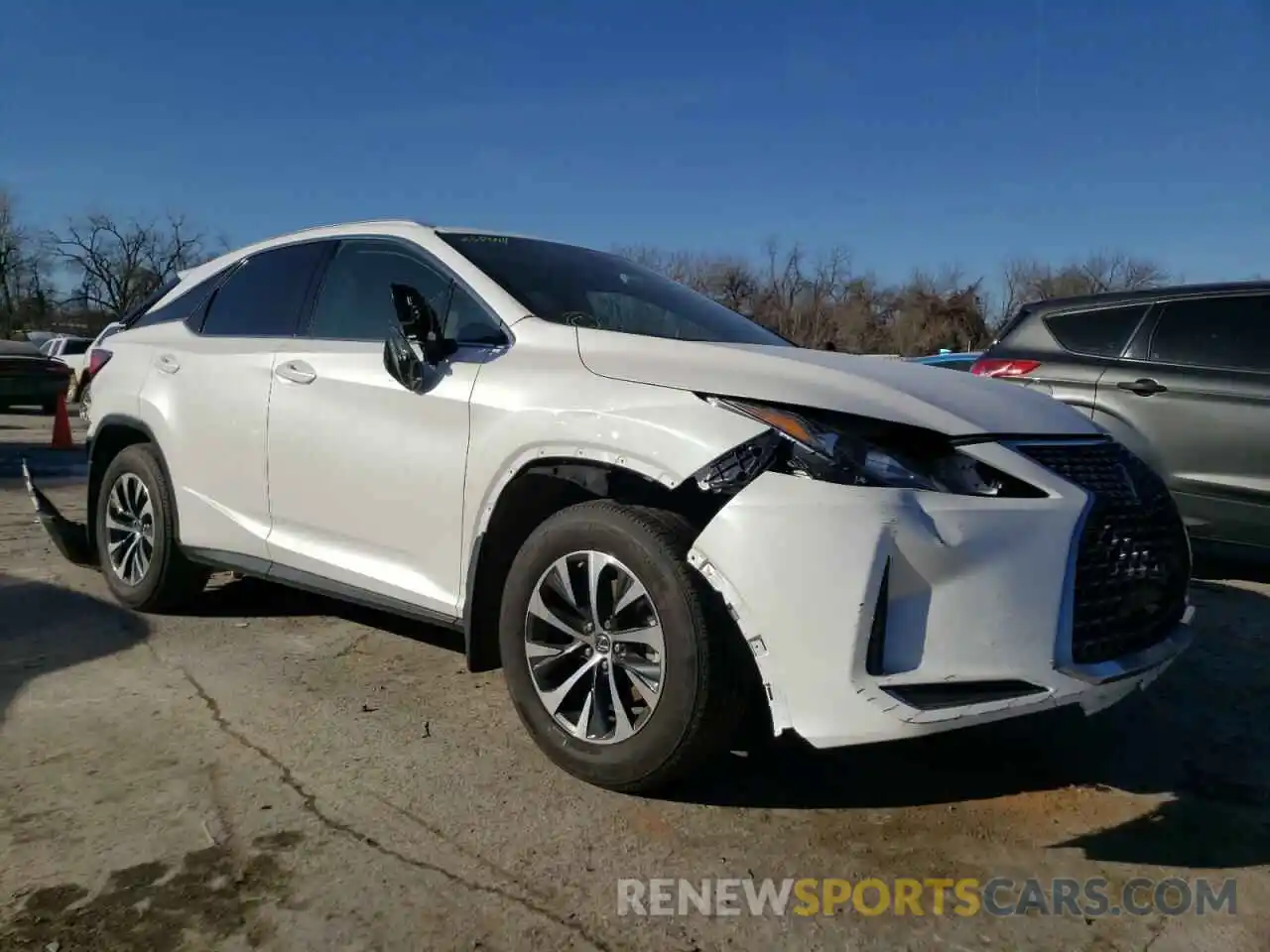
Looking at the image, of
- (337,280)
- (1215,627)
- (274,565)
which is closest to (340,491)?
(274,565)

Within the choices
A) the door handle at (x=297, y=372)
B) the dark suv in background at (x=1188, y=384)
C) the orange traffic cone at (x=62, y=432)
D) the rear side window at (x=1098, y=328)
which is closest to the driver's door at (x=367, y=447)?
the door handle at (x=297, y=372)

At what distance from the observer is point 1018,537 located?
239 centimetres

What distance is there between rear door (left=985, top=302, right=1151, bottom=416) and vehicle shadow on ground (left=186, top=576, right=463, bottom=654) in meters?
3.97

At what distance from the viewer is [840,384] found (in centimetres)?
268

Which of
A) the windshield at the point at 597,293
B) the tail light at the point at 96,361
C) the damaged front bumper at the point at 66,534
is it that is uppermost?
the windshield at the point at 597,293

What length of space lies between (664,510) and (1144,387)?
14.0ft

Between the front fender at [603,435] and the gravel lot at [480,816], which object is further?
the front fender at [603,435]

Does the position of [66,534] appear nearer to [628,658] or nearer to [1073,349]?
[628,658]

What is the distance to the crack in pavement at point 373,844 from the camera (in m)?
2.18

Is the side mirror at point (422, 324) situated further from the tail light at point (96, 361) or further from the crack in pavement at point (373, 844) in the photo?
the tail light at point (96, 361)

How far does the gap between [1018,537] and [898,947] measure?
3.21 ft

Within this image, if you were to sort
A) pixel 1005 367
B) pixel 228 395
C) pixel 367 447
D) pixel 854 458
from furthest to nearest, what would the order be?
pixel 1005 367 → pixel 228 395 → pixel 367 447 → pixel 854 458

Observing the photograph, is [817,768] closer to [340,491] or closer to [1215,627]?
[340,491]

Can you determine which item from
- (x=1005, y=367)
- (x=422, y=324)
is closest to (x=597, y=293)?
(x=422, y=324)
